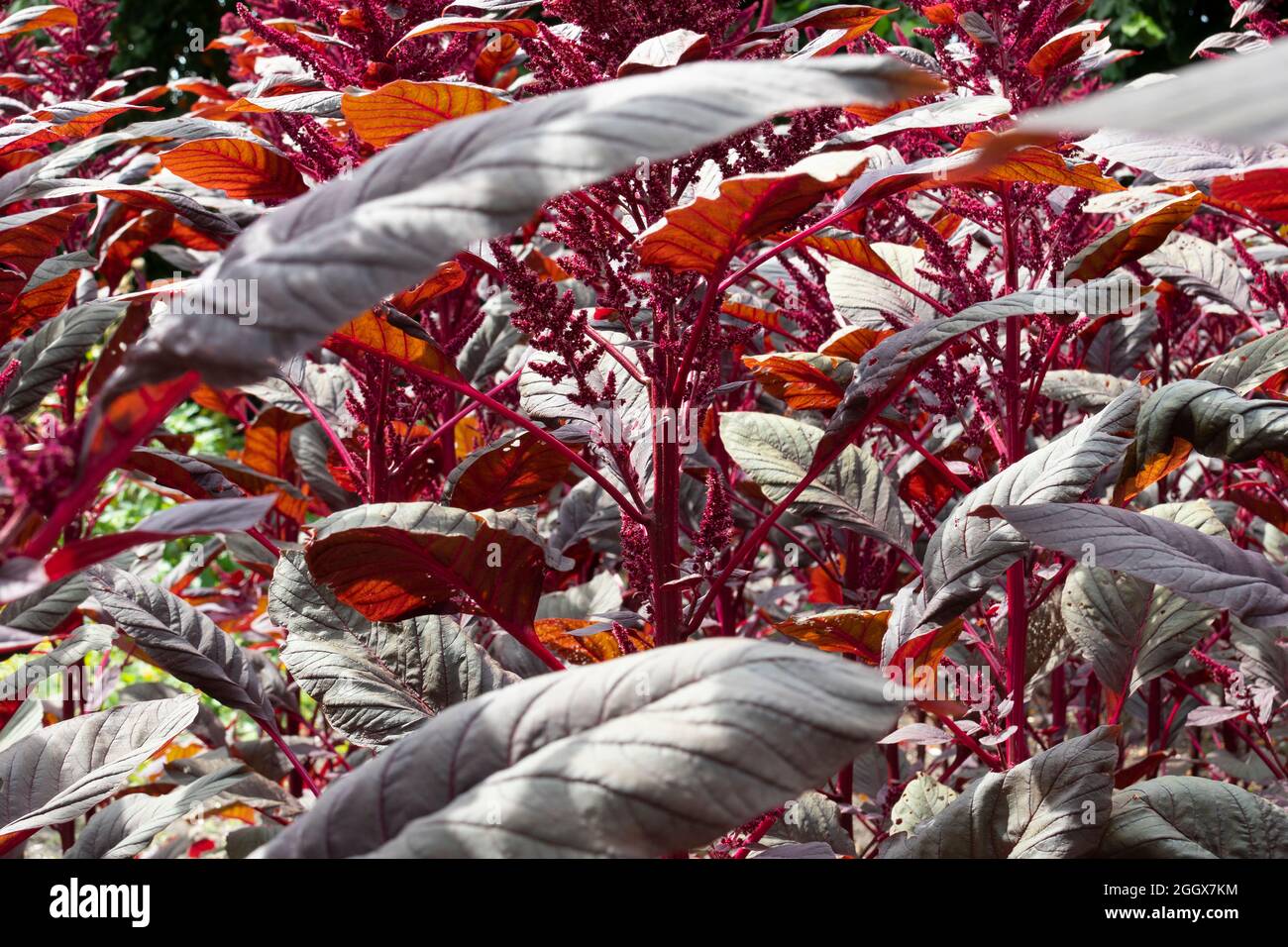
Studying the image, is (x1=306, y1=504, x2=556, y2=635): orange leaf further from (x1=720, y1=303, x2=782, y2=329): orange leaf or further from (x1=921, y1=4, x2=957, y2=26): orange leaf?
(x1=921, y1=4, x2=957, y2=26): orange leaf

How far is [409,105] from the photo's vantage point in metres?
1.04

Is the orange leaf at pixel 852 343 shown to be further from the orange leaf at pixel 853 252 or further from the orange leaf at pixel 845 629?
the orange leaf at pixel 845 629

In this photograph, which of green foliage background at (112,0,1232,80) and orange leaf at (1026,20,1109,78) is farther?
green foliage background at (112,0,1232,80)

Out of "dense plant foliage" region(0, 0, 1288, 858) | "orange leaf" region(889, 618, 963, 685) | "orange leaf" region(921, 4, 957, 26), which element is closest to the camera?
"dense plant foliage" region(0, 0, 1288, 858)

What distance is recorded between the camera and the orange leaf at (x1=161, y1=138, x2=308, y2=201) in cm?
126

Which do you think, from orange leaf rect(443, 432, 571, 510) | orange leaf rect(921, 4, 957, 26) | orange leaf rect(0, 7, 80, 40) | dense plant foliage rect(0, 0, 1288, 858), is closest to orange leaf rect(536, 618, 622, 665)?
dense plant foliage rect(0, 0, 1288, 858)

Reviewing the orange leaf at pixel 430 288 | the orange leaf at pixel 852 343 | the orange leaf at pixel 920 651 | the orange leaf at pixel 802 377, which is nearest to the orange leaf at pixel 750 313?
the orange leaf at pixel 802 377

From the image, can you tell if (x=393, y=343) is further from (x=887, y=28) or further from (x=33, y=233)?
(x=887, y=28)

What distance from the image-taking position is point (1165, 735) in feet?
6.61

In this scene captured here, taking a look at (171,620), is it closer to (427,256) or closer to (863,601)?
(427,256)

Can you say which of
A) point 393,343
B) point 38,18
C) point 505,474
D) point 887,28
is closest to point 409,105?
point 393,343
